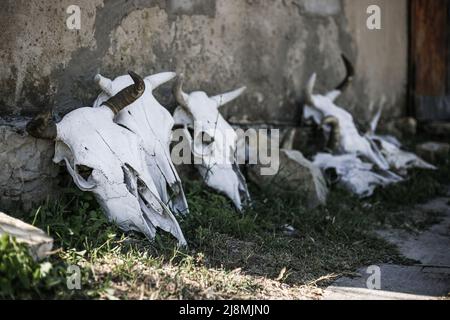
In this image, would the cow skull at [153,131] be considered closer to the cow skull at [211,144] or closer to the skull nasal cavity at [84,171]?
the cow skull at [211,144]

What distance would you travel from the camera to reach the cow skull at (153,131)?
4.61 m

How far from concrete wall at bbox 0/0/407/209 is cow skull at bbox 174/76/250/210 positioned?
32 centimetres

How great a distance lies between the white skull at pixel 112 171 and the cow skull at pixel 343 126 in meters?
2.96

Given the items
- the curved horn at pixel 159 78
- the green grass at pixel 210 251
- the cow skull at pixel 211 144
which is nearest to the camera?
the green grass at pixel 210 251

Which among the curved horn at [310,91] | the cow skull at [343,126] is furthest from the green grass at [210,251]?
the curved horn at [310,91]

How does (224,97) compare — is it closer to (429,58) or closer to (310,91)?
(310,91)

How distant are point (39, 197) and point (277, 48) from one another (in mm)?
3331

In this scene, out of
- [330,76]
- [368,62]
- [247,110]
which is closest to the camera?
[247,110]

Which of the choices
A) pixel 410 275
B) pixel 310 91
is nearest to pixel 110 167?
pixel 410 275

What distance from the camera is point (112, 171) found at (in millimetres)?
4137

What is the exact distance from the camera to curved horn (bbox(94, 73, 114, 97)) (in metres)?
4.63

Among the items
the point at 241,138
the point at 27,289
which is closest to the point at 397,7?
the point at 241,138

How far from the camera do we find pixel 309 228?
4.97 m
